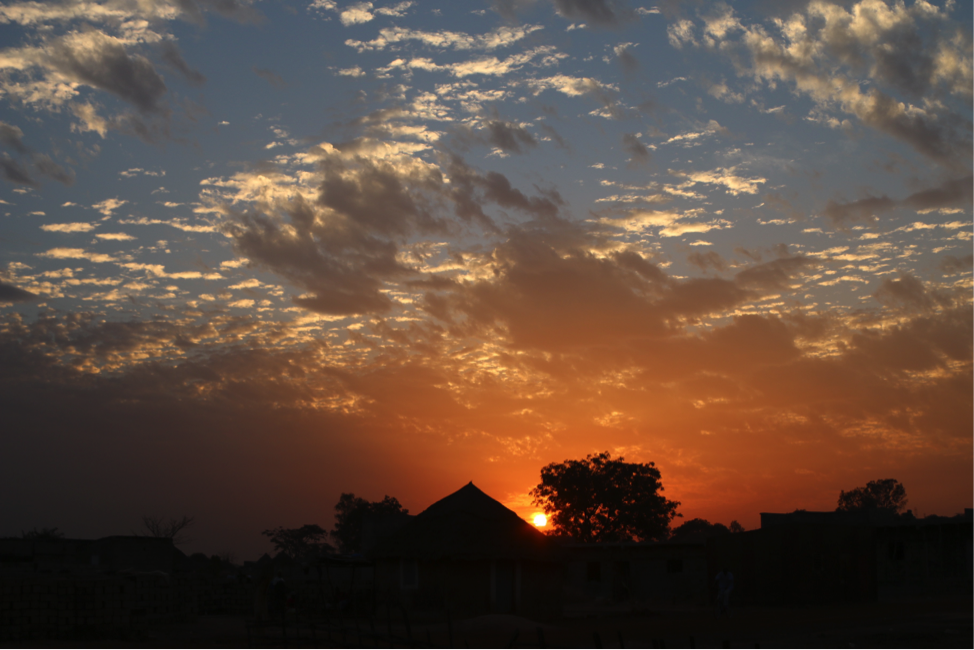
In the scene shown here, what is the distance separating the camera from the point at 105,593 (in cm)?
2341

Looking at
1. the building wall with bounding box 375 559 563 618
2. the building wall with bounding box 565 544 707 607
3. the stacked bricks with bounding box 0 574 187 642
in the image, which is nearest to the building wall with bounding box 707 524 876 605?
the building wall with bounding box 375 559 563 618

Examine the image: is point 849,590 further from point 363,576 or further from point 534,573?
point 363,576

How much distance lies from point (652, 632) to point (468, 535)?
9337mm

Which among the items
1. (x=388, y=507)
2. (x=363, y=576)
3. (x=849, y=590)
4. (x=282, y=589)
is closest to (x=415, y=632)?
(x=282, y=589)

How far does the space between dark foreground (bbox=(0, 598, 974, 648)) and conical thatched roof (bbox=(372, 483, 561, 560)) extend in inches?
115

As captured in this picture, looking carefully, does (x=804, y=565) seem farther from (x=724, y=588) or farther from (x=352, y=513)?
(x=352, y=513)

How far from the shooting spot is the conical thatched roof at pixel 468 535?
3098 centimetres

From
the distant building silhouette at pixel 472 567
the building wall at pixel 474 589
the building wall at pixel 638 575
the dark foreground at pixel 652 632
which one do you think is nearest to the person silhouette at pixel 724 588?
the dark foreground at pixel 652 632

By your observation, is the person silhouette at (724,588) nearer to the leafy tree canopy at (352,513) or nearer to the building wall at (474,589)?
the building wall at (474,589)

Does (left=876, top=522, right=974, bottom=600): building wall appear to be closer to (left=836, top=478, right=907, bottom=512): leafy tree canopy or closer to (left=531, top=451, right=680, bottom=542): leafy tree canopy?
(left=531, top=451, right=680, bottom=542): leafy tree canopy

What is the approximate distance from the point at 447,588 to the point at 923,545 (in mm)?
23083

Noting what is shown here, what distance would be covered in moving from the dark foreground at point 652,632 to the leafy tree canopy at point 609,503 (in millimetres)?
41971

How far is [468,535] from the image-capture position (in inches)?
1253

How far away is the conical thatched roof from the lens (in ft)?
102
